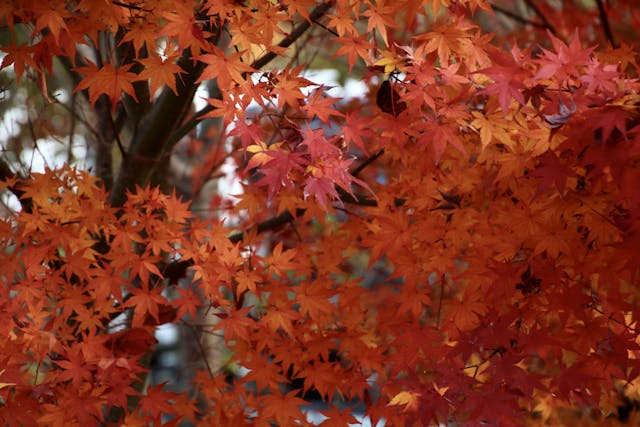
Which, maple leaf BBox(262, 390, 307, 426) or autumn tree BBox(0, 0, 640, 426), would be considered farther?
maple leaf BBox(262, 390, 307, 426)

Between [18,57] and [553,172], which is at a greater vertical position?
[18,57]

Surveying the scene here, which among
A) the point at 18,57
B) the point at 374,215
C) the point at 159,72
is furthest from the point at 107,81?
the point at 374,215

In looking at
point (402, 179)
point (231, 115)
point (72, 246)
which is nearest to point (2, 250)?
point (72, 246)

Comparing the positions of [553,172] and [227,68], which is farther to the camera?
[227,68]

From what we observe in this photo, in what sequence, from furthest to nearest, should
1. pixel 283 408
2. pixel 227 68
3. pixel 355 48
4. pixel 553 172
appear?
pixel 283 408, pixel 355 48, pixel 227 68, pixel 553 172

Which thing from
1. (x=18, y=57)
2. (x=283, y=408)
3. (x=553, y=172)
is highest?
(x=18, y=57)

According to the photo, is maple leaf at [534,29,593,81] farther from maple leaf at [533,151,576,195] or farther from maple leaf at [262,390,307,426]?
maple leaf at [262,390,307,426]

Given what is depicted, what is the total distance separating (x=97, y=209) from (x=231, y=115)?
0.84 metres

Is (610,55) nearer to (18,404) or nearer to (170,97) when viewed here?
(170,97)

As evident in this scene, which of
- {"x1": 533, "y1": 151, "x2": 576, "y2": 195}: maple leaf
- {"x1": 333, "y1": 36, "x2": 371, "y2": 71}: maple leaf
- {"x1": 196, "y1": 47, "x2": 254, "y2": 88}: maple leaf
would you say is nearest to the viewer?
{"x1": 533, "y1": 151, "x2": 576, "y2": 195}: maple leaf

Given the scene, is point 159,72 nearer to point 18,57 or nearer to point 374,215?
point 18,57

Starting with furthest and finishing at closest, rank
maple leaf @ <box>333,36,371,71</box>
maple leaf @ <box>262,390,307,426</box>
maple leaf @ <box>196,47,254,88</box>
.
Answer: maple leaf @ <box>262,390,307,426</box> → maple leaf @ <box>333,36,371,71</box> → maple leaf @ <box>196,47,254,88</box>

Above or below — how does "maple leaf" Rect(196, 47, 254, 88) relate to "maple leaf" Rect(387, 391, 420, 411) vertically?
above

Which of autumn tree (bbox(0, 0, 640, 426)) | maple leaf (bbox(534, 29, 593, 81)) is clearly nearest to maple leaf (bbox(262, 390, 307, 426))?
autumn tree (bbox(0, 0, 640, 426))
